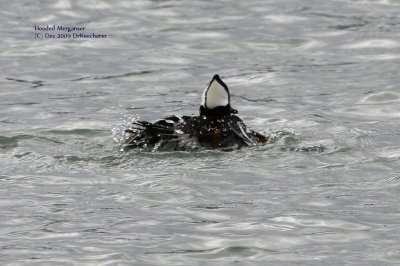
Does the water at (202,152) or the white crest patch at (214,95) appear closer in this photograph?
the water at (202,152)

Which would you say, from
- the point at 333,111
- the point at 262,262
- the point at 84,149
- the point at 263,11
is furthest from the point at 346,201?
the point at 263,11

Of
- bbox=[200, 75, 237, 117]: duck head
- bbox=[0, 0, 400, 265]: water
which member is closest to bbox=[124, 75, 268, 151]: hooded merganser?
bbox=[200, 75, 237, 117]: duck head

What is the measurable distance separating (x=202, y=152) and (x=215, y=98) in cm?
44

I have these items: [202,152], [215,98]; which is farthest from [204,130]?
[215,98]

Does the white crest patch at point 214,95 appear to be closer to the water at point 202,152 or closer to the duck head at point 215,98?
the duck head at point 215,98

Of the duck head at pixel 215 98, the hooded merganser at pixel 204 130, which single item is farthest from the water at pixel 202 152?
the duck head at pixel 215 98

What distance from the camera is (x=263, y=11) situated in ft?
58.9

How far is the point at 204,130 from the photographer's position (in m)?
9.93

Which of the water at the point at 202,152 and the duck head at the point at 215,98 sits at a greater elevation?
the duck head at the point at 215,98

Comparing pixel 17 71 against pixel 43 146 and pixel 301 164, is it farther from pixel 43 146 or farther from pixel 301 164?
pixel 301 164

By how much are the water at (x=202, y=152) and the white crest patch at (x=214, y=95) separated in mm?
400

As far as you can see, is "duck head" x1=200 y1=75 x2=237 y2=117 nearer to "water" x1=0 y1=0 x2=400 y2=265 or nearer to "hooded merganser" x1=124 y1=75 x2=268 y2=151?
"hooded merganser" x1=124 y1=75 x2=268 y2=151

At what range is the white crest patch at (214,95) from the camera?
999 cm

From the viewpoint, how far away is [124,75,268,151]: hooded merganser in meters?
9.91
